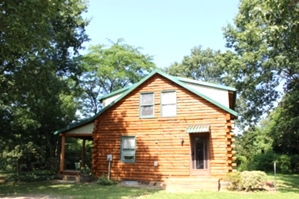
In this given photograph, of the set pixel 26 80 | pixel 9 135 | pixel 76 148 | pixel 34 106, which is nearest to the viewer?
pixel 26 80

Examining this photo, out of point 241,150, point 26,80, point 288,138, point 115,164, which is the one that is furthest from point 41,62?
point 241,150

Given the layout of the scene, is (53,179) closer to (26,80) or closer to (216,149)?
(26,80)

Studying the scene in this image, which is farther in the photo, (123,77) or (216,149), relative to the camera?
(123,77)

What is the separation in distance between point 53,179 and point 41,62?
7.40 metres

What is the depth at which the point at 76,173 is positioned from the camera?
18.4 meters

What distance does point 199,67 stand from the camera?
48.9m

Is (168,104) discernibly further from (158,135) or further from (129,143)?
(129,143)

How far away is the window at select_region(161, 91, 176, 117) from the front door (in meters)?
1.86

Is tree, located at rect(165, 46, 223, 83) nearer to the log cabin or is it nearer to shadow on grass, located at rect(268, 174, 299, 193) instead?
the log cabin

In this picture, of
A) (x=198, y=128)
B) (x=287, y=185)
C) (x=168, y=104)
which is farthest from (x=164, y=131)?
(x=287, y=185)

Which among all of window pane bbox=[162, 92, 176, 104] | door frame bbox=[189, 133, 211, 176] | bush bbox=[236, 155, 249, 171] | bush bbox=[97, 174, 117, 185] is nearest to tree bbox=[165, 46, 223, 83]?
bush bbox=[236, 155, 249, 171]

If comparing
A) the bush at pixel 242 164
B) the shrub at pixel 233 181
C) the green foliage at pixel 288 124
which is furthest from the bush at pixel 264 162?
the shrub at pixel 233 181

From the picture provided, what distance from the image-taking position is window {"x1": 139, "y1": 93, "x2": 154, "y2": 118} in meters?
17.1

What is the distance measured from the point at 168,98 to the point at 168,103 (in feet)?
0.96
